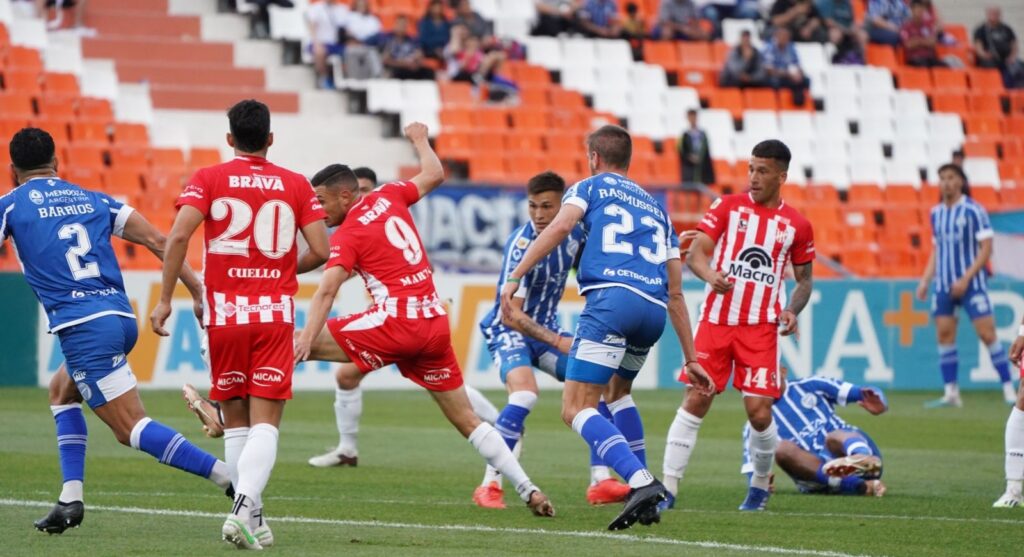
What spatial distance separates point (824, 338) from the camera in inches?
787

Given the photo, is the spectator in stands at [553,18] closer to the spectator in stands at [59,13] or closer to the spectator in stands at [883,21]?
the spectator in stands at [883,21]

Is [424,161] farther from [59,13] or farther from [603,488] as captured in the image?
[59,13]

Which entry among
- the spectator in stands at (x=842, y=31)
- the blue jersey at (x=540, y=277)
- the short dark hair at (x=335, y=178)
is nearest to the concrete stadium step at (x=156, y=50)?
the spectator in stands at (x=842, y=31)

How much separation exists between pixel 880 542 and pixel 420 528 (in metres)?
2.30

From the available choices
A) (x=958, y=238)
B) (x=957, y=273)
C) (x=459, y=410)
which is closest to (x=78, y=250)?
(x=459, y=410)

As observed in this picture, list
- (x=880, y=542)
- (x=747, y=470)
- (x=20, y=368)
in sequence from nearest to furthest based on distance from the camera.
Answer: (x=880, y=542) < (x=747, y=470) < (x=20, y=368)

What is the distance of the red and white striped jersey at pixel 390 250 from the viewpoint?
8.78 metres

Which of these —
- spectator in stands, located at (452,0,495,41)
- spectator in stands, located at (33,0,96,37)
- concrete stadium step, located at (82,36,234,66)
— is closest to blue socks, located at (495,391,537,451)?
concrete stadium step, located at (82,36,234,66)

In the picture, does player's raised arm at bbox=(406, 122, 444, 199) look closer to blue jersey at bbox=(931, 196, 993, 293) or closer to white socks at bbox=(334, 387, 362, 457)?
white socks at bbox=(334, 387, 362, 457)

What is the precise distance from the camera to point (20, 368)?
1784 centimetres

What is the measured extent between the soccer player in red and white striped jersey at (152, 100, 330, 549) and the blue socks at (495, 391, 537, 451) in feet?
8.92

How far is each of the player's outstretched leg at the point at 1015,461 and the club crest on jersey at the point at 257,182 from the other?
489 centimetres

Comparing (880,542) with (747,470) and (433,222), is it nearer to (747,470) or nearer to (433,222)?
(747,470)

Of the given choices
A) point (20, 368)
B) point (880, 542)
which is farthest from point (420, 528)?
point (20, 368)
